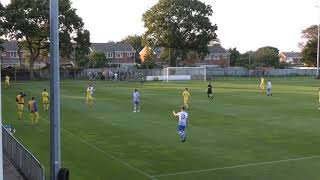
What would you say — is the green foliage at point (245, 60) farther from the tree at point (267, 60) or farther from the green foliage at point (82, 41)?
the green foliage at point (82, 41)

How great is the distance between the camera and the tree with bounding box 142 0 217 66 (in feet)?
323

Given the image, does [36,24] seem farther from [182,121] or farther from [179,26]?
[182,121]

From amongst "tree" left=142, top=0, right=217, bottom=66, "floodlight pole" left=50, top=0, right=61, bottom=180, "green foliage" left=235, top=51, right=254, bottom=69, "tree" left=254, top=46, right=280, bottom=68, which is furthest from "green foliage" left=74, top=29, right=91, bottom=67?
"floodlight pole" left=50, top=0, right=61, bottom=180

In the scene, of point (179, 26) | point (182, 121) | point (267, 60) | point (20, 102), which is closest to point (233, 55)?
point (267, 60)

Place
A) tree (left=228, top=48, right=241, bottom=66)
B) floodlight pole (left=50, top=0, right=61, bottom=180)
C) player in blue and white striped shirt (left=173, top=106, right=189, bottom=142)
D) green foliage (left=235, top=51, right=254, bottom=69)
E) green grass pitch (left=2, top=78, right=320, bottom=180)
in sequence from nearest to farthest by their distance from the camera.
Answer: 1. floodlight pole (left=50, top=0, right=61, bottom=180)
2. green grass pitch (left=2, top=78, right=320, bottom=180)
3. player in blue and white striped shirt (left=173, top=106, right=189, bottom=142)
4. green foliage (left=235, top=51, right=254, bottom=69)
5. tree (left=228, top=48, right=241, bottom=66)

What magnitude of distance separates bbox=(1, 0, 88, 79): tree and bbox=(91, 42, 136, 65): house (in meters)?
49.1

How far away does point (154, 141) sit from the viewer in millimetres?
21281

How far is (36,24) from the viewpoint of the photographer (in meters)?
78.0

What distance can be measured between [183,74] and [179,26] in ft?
55.1

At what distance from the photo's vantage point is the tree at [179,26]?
323 feet

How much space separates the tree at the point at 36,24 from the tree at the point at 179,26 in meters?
19.4

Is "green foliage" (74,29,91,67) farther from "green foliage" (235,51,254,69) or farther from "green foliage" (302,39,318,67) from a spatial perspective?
"green foliage" (235,51,254,69)

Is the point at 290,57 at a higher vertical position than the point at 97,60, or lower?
higher

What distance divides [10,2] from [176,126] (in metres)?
60.2
